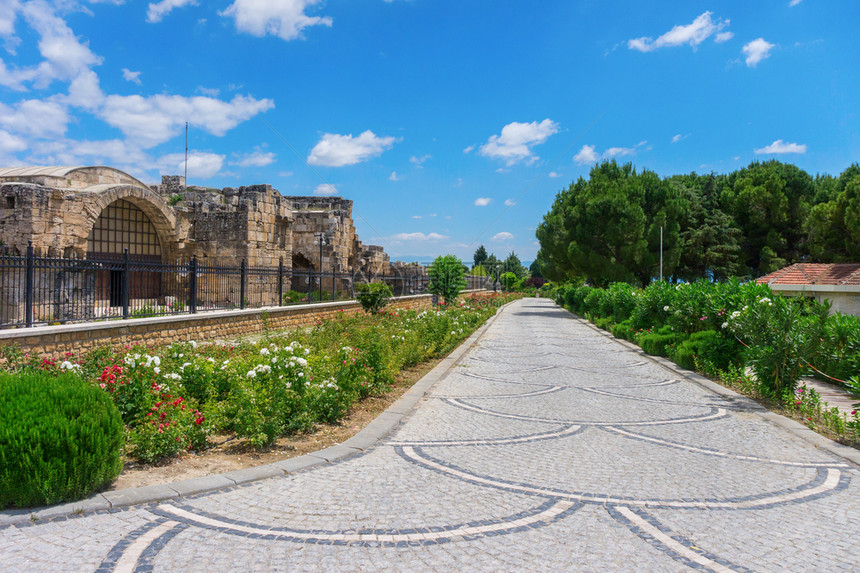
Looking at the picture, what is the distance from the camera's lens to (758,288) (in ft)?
31.0

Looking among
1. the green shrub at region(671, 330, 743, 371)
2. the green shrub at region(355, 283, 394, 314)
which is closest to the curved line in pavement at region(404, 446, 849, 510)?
the green shrub at region(671, 330, 743, 371)

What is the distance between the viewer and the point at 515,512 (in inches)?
159

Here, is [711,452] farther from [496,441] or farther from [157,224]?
[157,224]

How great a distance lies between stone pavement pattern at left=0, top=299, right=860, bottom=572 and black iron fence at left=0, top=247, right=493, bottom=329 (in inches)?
253

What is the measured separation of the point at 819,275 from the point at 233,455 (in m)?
25.3

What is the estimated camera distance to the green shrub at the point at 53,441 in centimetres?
379

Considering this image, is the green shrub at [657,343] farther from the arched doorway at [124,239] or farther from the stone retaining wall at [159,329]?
the arched doorway at [124,239]

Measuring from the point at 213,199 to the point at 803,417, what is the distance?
2120 cm

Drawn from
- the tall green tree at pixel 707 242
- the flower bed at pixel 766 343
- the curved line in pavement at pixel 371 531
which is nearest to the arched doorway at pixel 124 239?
the flower bed at pixel 766 343

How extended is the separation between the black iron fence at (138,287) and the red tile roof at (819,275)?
1690cm

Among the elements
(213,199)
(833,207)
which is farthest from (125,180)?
(833,207)

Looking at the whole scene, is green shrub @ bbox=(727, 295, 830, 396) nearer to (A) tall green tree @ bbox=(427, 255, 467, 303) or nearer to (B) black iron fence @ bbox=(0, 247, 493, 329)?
(B) black iron fence @ bbox=(0, 247, 493, 329)

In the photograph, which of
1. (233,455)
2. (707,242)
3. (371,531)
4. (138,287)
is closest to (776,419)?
(371,531)

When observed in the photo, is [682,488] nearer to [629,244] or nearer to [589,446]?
[589,446]
